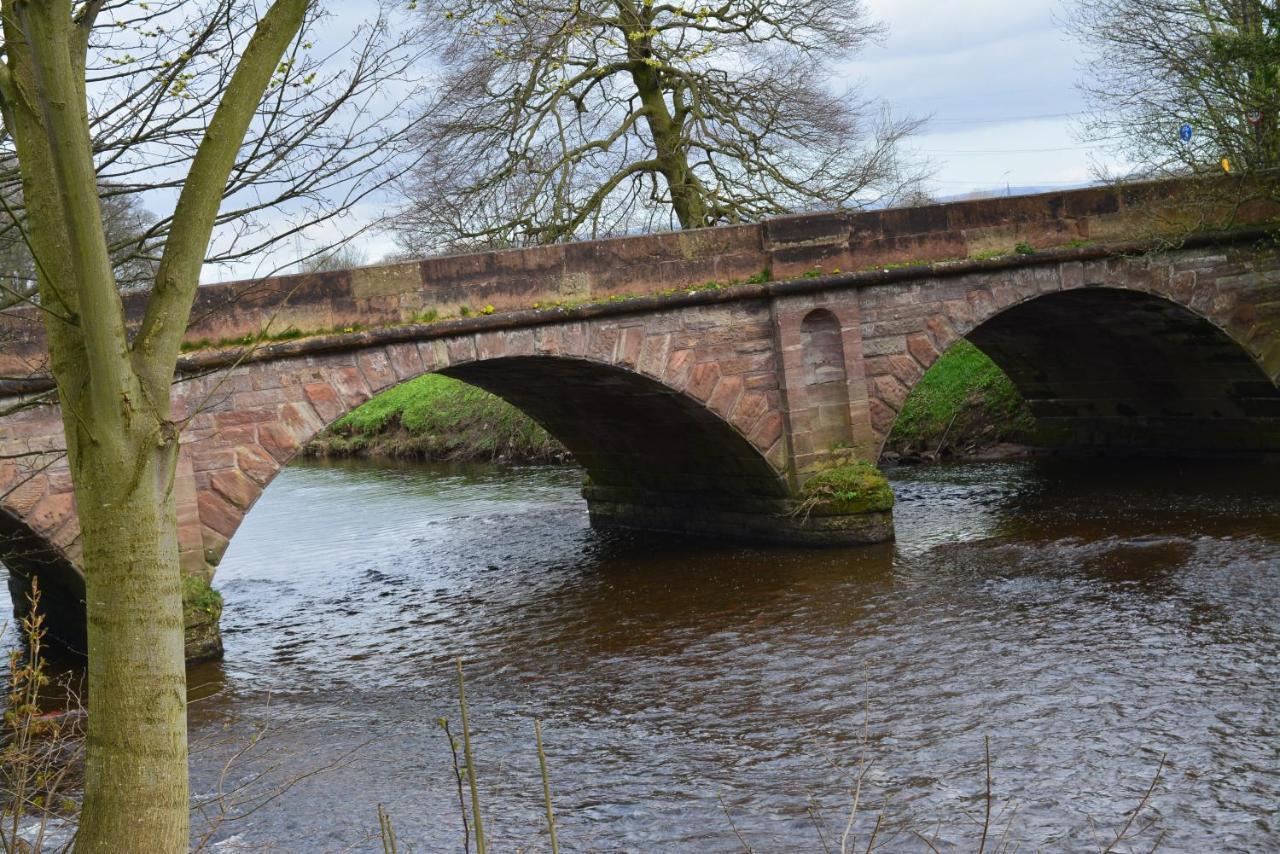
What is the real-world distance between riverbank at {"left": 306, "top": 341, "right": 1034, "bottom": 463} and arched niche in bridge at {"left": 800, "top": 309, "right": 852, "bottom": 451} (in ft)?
20.6

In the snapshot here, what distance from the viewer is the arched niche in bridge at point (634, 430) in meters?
13.9

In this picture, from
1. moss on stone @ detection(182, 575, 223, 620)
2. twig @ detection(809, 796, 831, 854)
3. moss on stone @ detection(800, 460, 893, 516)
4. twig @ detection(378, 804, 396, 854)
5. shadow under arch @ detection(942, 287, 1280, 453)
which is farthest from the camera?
shadow under arch @ detection(942, 287, 1280, 453)

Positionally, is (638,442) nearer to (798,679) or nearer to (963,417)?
(963,417)

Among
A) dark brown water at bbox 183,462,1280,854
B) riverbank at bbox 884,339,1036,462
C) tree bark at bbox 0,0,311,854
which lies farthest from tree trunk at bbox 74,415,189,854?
riverbank at bbox 884,339,1036,462

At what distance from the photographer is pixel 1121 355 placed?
1805cm

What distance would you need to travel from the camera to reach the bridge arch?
14.5 m

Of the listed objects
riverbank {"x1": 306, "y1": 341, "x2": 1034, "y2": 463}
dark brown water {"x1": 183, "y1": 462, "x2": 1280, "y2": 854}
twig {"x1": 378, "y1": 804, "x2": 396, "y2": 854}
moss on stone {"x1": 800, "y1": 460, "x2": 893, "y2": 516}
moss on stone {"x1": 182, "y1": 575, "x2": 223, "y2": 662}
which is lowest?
dark brown water {"x1": 183, "y1": 462, "x2": 1280, "y2": 854}

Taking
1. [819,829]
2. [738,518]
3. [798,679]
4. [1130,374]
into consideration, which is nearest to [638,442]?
[738,518]

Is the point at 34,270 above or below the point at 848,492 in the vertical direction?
above

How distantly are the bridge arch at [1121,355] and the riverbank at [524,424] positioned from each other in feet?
2.74

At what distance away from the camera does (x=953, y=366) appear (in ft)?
72.4

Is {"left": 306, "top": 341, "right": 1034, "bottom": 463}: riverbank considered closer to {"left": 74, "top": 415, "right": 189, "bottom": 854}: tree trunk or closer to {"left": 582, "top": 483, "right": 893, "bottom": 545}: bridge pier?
{"left": 582, "top": 483, "right": 893, "bottom": 545}: bridge pier

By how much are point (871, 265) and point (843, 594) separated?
12.7ft

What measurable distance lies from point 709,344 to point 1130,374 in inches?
303
